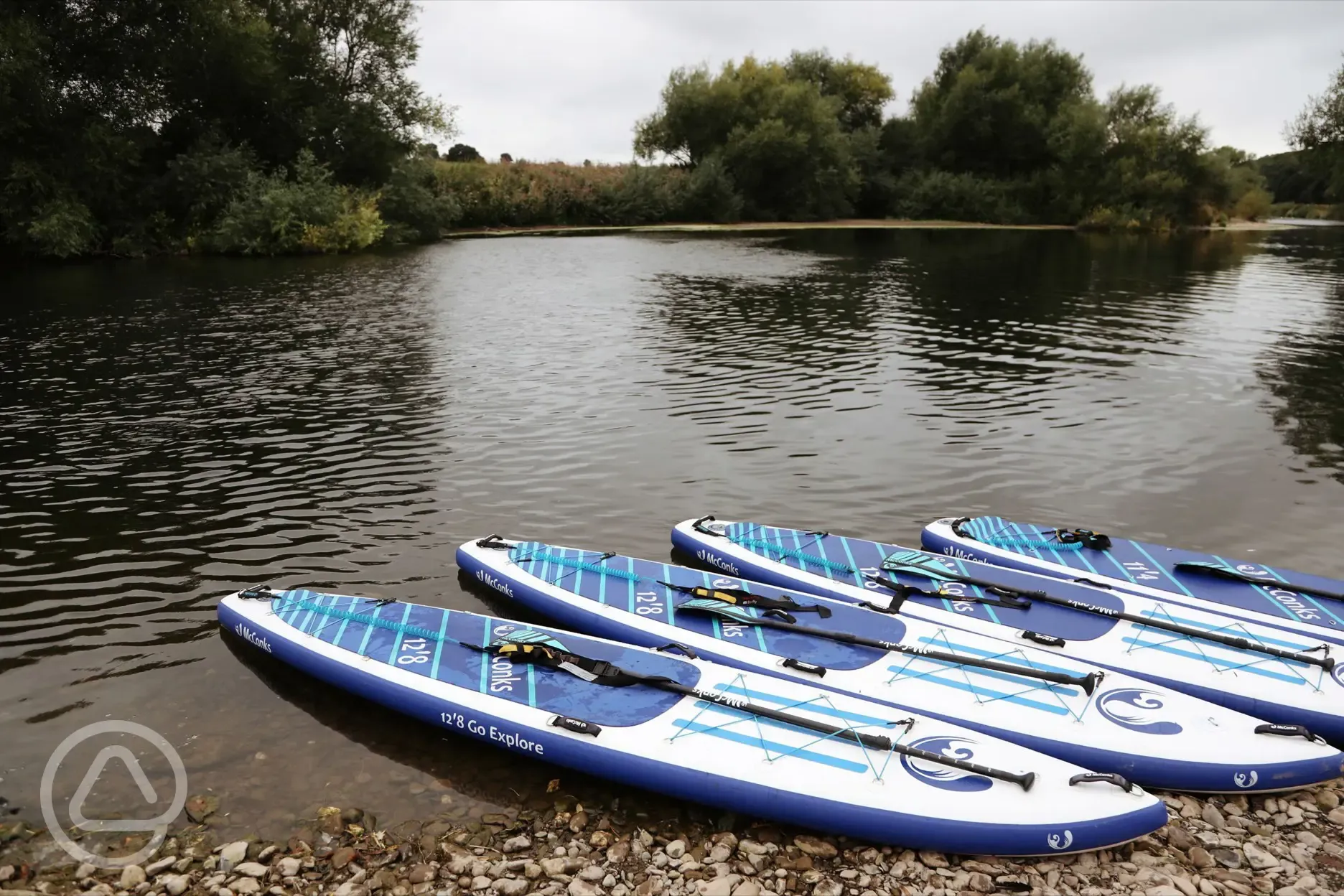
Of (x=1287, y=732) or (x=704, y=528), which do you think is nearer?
(x=1287, y=732)

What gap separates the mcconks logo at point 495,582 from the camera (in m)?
10.4

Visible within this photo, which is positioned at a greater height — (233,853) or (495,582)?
(495,582)

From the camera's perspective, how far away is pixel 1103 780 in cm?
674

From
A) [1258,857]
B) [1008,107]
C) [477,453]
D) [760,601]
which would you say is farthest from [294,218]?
[1008,107]

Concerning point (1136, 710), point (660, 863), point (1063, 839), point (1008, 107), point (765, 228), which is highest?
point (1008, 107)

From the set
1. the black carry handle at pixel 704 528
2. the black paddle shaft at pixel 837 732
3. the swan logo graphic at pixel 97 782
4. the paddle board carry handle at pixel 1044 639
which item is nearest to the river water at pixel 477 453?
the swan logo graphic at pixel 97 782

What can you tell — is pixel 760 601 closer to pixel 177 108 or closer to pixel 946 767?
pixel 946 767

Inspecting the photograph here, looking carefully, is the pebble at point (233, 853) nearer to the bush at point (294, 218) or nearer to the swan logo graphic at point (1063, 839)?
the swan logo graphic at point (1063, 839)

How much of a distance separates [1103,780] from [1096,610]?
295 centimetres

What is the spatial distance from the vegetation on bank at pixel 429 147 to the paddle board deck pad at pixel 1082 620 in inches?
1665

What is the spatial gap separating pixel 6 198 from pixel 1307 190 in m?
129

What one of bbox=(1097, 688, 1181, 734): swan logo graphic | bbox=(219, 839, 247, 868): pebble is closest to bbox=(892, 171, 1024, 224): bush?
bbox=(1097, 688, 1181, 734): swan logo graphic

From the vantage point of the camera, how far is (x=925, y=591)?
32.0 ft

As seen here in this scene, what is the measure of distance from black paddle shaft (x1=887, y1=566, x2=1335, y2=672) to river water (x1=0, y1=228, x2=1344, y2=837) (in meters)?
2.54
